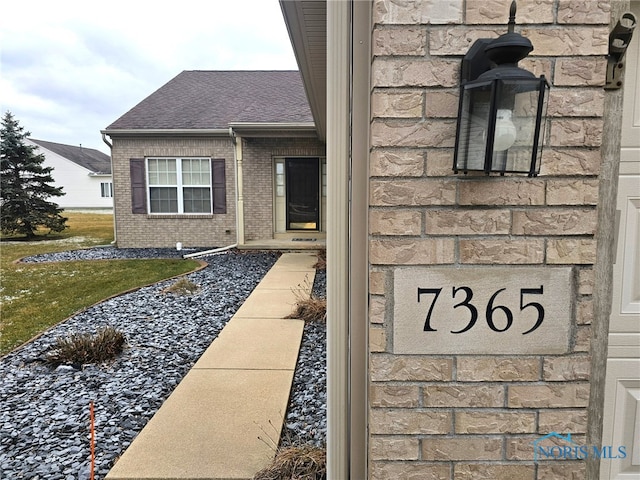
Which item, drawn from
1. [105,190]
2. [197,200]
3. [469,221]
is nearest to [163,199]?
[197,200]

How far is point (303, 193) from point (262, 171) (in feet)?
3.81

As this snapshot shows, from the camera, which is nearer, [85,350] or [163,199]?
[85,350]

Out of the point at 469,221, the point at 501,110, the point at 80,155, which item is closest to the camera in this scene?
the point at 501,110

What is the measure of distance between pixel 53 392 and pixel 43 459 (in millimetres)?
885

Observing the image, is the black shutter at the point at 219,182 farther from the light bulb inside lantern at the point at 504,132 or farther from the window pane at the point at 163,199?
the light bulb inside lantern at the point at 504,132

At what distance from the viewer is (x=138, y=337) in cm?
400

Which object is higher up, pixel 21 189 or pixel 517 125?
pixel 21 189

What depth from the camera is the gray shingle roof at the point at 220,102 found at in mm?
10047

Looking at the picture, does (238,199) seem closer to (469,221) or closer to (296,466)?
(296,466)

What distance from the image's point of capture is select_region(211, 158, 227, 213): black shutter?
33.2ft

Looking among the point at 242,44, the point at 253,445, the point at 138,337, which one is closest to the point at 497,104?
the point at 253,445

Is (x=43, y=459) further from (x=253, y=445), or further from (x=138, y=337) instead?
(x=138, y=337)

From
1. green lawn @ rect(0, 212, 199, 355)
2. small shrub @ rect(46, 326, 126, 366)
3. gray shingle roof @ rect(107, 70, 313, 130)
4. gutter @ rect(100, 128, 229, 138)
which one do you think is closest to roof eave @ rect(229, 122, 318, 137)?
gray shingle roof @ rect(107, 70, 313, 130)

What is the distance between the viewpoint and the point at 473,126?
114 centimetres
